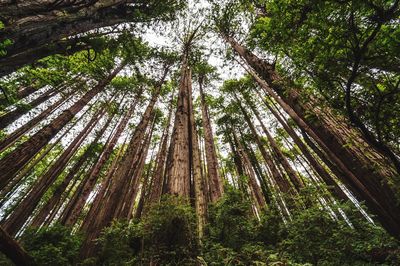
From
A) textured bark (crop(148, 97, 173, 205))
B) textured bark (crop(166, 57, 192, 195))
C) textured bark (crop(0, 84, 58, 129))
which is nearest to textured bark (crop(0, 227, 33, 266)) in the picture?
textured bark (crop(148, 97, 173, 205))

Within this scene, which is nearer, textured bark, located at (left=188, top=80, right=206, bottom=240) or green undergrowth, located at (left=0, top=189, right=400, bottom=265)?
green undergrowth, located at (left=0, top=189, right=400, bottom=265)

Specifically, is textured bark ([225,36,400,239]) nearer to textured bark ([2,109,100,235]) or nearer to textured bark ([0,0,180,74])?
A: textured bark ([0,0,180,74])

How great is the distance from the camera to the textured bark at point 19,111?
757cm

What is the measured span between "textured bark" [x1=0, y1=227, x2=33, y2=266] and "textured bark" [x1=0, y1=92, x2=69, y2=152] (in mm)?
7943

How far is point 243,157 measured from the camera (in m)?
14.2

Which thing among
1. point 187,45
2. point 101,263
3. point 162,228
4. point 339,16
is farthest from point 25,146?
point 187,45

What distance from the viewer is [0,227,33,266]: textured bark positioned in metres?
3.21

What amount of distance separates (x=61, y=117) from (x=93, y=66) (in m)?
2.99

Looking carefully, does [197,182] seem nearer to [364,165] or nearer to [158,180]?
[158,180]

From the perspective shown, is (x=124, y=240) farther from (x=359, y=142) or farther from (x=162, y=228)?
(x=359, y=142)

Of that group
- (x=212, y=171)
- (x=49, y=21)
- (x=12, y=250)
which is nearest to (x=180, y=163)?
(x=12, y=250)

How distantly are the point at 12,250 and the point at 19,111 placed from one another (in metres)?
5.49

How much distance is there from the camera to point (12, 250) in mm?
3445

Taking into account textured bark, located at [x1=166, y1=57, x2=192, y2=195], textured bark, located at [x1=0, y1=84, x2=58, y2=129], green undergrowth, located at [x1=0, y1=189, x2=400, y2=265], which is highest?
textured bark, located at [x1=0, y1=84, x2=58, y2=129]
